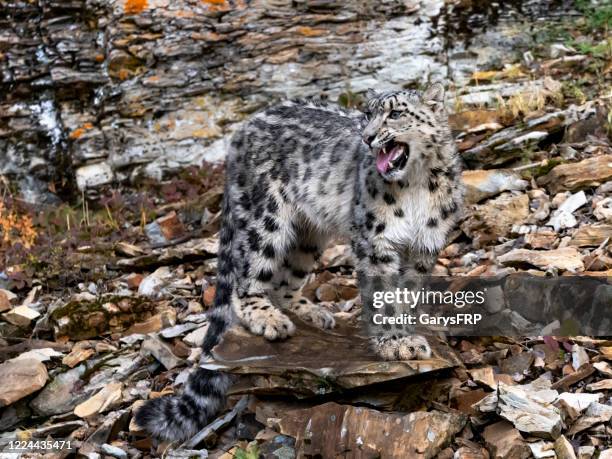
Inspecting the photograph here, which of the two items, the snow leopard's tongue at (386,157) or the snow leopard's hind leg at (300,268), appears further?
the snow leopard's hind leg at (300,268)

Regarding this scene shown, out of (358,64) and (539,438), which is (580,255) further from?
(358,64)

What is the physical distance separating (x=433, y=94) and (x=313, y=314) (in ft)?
7.32

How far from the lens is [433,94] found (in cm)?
600

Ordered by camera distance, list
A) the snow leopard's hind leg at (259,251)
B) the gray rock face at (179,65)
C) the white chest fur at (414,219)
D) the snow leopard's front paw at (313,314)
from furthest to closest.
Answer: the gray rock face at (179,65), the snow leopard's front paw at (313,314), the snow leopard's hind leg at (259,251), the white chest fur at (414,219)

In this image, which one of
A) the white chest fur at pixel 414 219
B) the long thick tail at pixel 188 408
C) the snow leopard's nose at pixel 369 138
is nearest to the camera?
the snow leopard's nose at pixel 369 138

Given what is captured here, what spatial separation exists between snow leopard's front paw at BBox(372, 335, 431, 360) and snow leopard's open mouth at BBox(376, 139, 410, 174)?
47.1 inches

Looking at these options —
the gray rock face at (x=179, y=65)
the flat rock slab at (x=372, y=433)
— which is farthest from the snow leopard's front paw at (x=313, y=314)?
the gray rock face at (x=179, y=65)

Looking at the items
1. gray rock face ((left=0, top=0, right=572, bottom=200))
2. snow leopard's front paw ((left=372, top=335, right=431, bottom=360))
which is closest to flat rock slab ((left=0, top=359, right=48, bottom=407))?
snow leopard's front paw ((left=372, top=335, right=431, bottom=360))

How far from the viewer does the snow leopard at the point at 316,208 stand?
19.5ft

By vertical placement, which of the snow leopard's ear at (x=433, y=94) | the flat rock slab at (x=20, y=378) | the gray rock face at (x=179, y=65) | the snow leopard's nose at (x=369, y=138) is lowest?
the flat rock slab at (x=20, y=378)

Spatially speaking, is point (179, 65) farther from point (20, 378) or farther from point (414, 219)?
point (414, 219)

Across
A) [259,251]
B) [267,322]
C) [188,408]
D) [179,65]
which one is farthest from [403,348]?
[179,65]

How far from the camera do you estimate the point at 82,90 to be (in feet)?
37.6

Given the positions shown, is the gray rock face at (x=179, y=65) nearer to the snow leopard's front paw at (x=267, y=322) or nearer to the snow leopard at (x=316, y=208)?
the snow leopard at (x=316, y=208)
